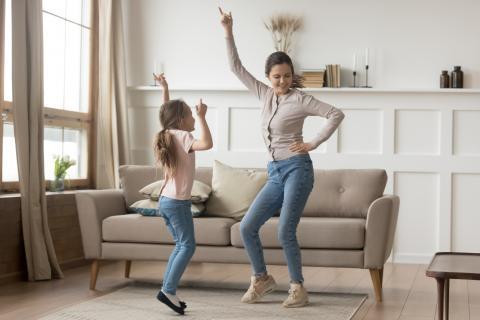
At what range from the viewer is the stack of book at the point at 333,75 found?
639cm

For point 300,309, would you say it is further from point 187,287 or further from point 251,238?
point 187,287

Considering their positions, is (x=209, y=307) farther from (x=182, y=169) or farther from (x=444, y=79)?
(x=444, y=79)

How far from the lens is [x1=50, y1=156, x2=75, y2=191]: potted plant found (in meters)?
5.60

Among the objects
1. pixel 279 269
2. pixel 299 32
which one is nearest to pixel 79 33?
pixel 299 32

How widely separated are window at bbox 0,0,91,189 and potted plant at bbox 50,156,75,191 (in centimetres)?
14

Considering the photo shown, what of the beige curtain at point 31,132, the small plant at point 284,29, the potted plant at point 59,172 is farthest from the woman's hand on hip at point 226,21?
the small plant at point 284,29

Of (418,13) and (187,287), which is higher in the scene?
(418,13)

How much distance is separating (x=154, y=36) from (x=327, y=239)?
3073 millimetres

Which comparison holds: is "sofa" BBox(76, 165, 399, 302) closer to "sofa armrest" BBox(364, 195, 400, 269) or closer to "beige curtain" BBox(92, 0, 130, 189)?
"sofa armrest" BBox(364, 195, 400, 269)

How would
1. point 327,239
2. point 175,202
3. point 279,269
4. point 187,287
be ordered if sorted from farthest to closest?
point 279,269 < point 187,287 < point 327,239 < point 175,202

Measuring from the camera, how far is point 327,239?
444 cm

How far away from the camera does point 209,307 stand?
4082mm

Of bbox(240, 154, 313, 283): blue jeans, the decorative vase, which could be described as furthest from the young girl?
the decorative vase

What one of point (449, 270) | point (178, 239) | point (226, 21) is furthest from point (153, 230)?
point (449, 270)
